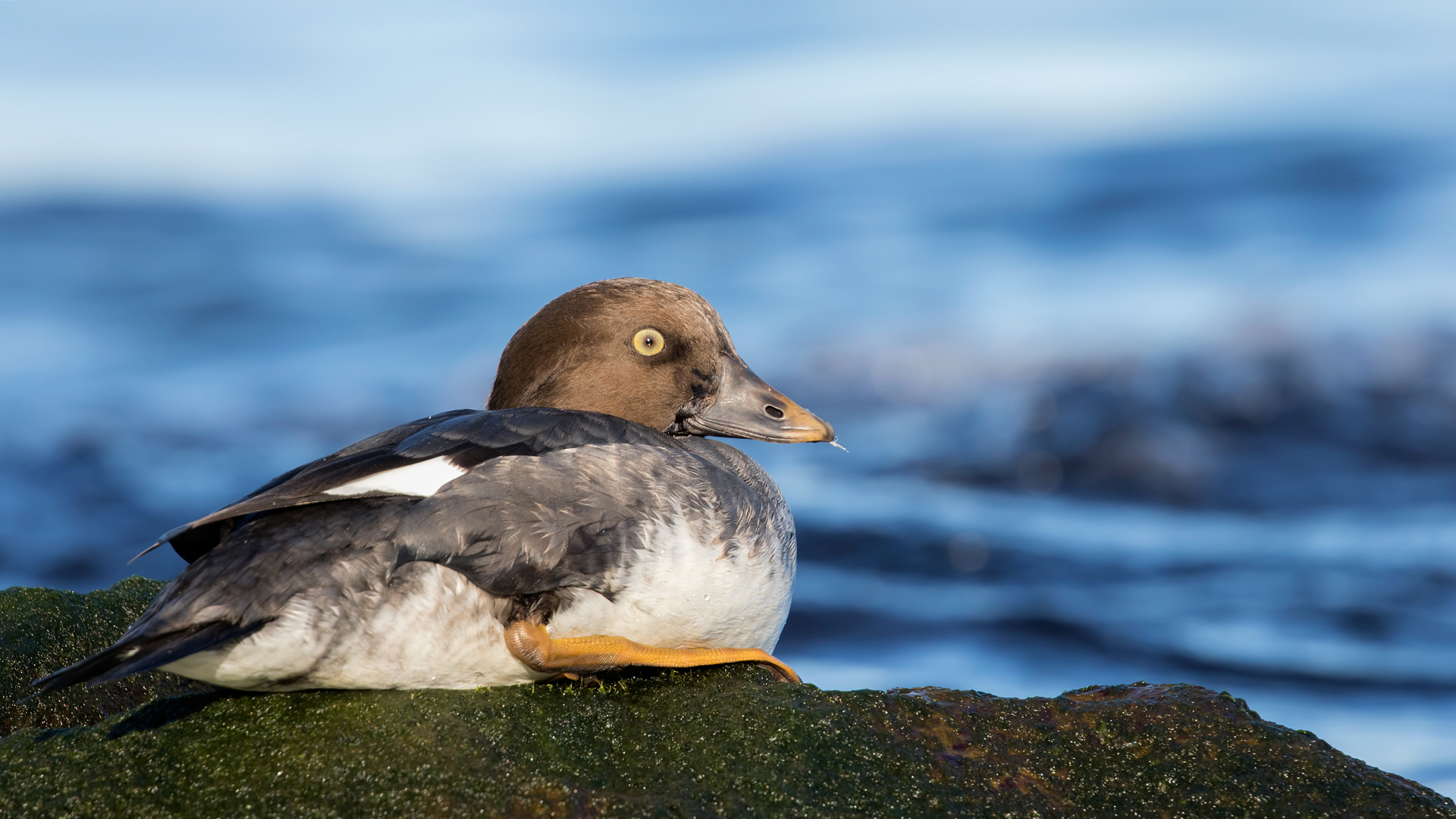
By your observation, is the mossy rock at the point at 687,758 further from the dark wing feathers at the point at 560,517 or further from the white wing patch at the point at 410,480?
the white wing patch at the point at 410,480

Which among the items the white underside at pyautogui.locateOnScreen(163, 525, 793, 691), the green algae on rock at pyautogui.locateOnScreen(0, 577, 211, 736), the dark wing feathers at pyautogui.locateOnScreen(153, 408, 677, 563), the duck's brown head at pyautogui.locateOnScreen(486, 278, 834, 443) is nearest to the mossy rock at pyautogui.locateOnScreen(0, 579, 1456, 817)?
the white underside at pyautogui.locateOnScreen(163, 525, 793, 691)

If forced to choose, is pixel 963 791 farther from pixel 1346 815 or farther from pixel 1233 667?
pixel 1233 667

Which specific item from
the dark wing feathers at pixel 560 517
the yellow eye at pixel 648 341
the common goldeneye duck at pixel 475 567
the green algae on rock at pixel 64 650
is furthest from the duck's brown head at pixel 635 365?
the green algae on rock at pixel 64 650

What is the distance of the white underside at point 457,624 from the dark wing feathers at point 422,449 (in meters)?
0.26

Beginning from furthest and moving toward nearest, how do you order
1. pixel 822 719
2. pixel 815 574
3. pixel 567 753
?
pixel 815 574 < pixel 822 719 < pixel 567 753

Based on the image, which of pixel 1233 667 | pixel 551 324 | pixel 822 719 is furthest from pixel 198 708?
pixel 1233 667

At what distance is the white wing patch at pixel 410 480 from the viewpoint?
2.82m

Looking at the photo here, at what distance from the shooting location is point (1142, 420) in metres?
9.24

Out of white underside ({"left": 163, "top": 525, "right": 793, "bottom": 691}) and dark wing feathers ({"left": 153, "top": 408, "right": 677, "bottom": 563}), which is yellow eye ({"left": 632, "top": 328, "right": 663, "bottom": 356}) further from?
white underside ({"left": 163, "top": 525, "right": 793, "bottom": 691})

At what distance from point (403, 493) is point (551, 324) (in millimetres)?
1193

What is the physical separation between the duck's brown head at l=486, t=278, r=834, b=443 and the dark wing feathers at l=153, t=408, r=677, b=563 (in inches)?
18.3

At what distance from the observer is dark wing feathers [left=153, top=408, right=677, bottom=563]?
2.78 meters

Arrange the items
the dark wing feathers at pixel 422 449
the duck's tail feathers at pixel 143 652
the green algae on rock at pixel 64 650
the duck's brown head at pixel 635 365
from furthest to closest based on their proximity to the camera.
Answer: the duck's brown head at pixel 635 365, the green algae on rock at pixel 64 650, the dark wing feathers at pixel 422 449, the duck's tail feathers at pixel 143 652

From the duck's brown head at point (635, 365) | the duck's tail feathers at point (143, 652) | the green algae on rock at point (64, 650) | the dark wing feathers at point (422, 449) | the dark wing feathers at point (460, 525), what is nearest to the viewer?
the duck's tail feathers at point (143, 652)
